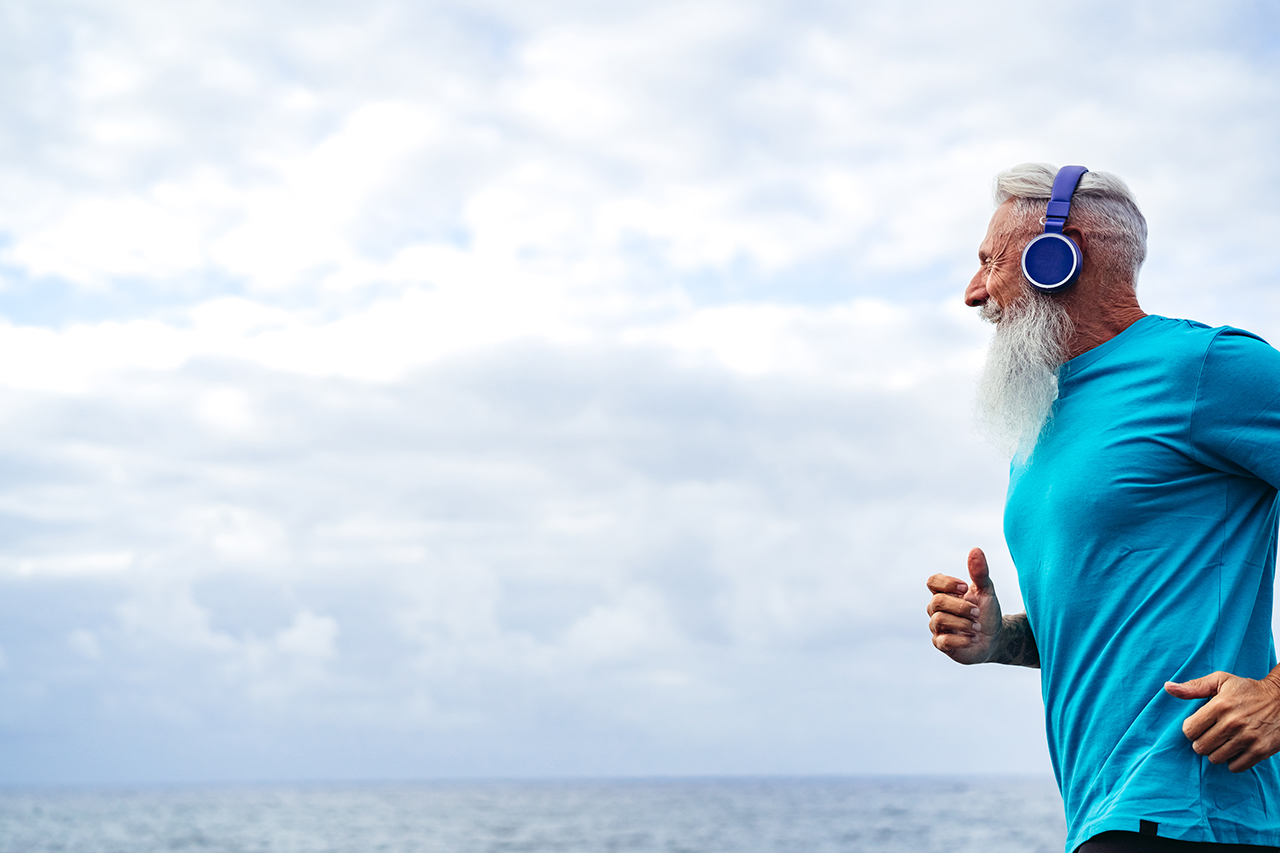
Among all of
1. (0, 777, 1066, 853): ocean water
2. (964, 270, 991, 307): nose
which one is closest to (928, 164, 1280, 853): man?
(964, 270, 991, 307): nose

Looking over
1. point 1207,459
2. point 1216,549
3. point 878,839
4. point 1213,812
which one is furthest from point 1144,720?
point 878,839

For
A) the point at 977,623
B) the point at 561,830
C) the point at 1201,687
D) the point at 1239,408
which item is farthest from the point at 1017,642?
the point at 561,830

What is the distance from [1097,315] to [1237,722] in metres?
0.87

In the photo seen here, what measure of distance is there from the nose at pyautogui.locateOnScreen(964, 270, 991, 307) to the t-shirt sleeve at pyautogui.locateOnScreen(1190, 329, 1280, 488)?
1.92 ft

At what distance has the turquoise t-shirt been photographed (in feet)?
6.58

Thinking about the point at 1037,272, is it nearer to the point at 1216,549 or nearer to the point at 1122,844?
the point at 1216,549

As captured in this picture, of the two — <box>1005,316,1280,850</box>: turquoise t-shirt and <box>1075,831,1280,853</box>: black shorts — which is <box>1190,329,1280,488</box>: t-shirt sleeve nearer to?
<box>1005,316,1280,850</box>: turquoise t-shirt

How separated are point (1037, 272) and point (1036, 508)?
480 mm

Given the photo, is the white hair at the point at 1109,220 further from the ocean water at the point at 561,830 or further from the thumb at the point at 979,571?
the ocean water at the point at 561,830

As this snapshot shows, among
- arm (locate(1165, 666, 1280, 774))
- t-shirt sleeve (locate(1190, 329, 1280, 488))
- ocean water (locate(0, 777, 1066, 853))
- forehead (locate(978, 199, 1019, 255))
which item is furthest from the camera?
ocean water (locate(0, 777, 1066, 853))

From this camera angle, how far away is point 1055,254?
2.38 metres

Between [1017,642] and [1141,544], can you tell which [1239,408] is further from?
[1017,642]

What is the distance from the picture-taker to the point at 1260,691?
1943 mm

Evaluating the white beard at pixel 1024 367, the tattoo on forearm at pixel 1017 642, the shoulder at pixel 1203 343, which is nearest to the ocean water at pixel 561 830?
the tattoo on forearm at pixel 1017 642
